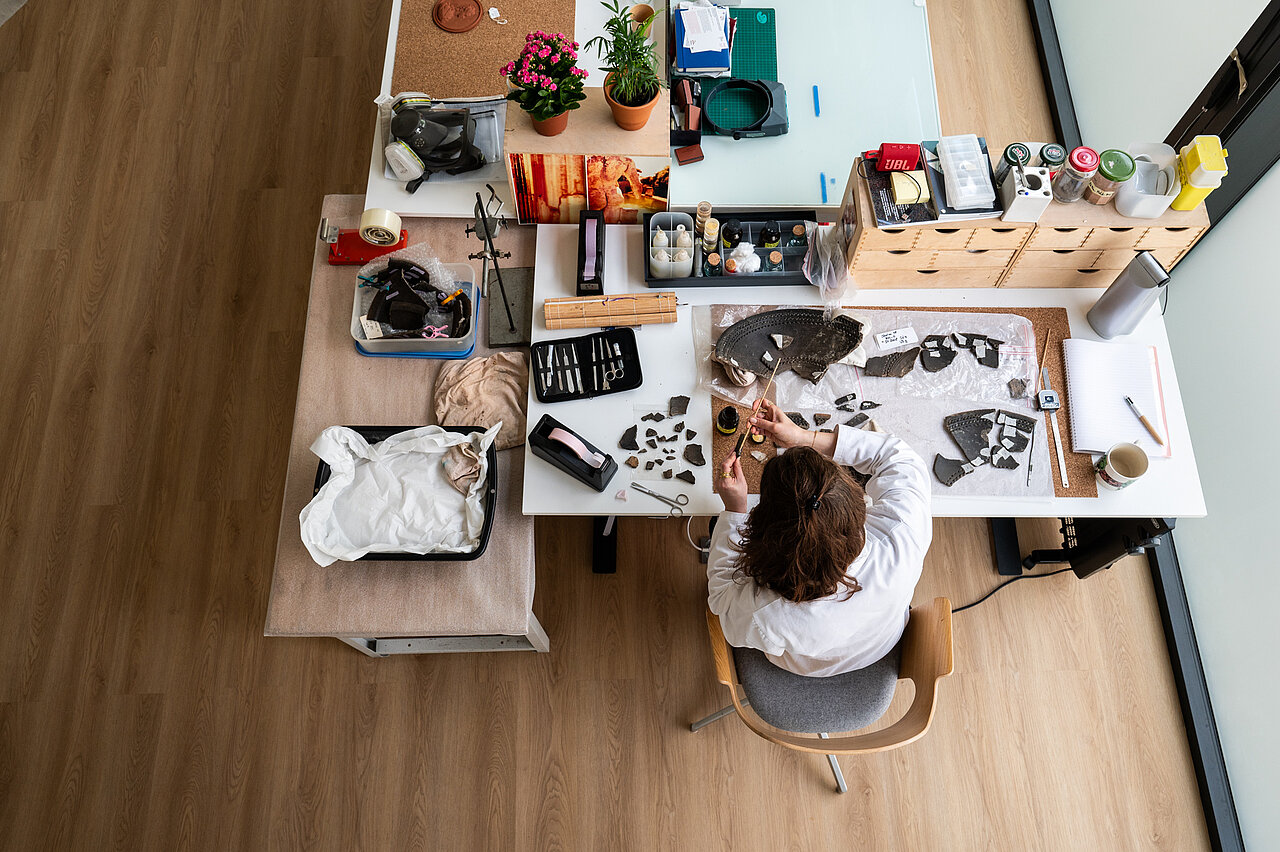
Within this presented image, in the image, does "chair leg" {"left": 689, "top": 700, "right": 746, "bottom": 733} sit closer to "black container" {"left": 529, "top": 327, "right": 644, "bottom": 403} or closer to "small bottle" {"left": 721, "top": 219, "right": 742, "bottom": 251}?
"black container" {"left": 529, "top": 327, "right": 644, "bottom": 403}

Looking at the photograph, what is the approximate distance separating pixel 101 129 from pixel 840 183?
3143 millimetres

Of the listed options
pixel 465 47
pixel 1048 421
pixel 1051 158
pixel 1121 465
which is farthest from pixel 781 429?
pixel 465 47

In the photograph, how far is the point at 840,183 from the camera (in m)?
2.28

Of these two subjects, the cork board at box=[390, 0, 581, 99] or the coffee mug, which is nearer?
the coffee mug

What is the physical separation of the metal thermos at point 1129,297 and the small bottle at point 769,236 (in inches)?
34.6

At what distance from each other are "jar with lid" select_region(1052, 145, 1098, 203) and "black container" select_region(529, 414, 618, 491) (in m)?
1.33

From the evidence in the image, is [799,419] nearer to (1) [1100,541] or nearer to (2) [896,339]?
(2) [896,339]

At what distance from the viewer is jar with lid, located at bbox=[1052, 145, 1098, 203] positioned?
1.88 metres

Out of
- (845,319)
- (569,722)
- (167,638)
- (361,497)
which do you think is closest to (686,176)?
(845,319)

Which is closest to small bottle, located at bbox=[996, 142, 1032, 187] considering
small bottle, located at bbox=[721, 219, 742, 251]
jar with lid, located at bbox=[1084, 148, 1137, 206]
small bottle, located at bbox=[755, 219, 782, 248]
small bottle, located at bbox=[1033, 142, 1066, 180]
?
small bottle, located at bbox=[1033, 142, 1066, 180]

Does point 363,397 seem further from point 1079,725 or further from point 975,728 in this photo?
point 1079,725

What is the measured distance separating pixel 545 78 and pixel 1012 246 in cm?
128

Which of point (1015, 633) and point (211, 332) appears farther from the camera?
point (211, 332)

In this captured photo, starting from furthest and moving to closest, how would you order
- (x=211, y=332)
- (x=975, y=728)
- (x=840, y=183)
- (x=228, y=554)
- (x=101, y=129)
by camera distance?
(x=101, y=129) < (x=211, y=332) < (x=228, y=554) < (x=975, y=728) < (x=840, y=183)
